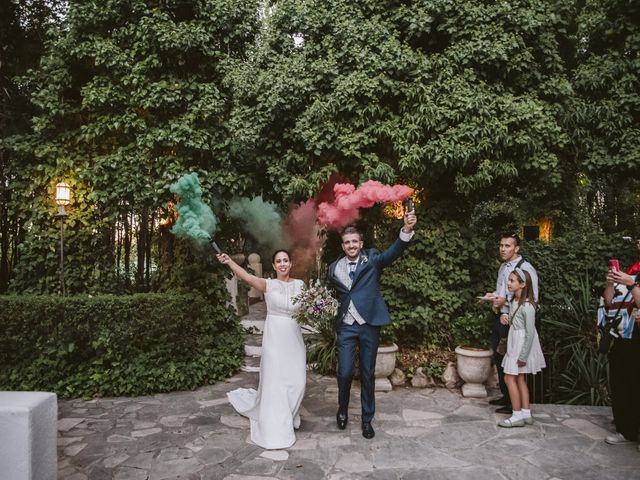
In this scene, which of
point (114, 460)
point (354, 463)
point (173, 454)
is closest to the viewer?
point (354, 463)

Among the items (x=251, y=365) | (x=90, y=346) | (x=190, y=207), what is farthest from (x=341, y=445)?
(x=90, y=346)

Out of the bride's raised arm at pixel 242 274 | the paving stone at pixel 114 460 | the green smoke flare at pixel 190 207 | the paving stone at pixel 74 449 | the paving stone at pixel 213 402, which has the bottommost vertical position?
the paving stone at pixel 213 402

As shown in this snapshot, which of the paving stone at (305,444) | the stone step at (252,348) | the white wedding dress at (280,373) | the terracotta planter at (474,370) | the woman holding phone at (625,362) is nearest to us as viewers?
the woman holding phone at (625,362)

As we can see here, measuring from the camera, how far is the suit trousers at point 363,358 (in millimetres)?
4605

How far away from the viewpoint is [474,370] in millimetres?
6012

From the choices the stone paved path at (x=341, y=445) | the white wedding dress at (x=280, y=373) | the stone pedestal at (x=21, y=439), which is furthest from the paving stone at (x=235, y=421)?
the stone pedestal at (x=21, y=439)

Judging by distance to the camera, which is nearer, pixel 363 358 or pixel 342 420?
pixel 363 358

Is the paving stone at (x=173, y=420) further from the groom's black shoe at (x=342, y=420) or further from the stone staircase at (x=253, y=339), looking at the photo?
the stone staircase at (x=253, y=339)

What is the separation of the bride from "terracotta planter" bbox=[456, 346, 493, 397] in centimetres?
255

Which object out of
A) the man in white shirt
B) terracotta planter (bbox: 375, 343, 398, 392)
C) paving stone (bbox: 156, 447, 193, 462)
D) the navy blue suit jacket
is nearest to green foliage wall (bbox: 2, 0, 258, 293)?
the navy blue suit jacket

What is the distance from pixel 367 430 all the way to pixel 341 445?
34cm

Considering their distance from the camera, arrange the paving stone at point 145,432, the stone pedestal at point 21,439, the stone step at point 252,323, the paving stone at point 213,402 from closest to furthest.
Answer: the stone pedestal at point 21,439, the paving stone at point 145,432, the paving stone at point 213,402, the stone step at point 252,323

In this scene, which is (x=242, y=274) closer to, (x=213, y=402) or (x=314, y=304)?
(x=314, y=304)

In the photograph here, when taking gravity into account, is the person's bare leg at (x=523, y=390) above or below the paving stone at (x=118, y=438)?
above
